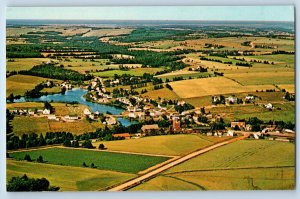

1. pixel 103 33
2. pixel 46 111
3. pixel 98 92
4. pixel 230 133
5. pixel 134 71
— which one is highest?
pixel 103 33

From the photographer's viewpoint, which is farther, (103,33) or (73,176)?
(103,33)

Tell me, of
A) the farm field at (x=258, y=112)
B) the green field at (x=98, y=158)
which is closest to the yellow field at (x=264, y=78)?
the farm field at (x=258, y=112)

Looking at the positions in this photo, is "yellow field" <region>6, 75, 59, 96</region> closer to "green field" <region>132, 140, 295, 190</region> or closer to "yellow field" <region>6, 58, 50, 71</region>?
"yellow field" <region>6, 58, 50, 71</region>


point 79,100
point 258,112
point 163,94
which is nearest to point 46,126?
point 79,100

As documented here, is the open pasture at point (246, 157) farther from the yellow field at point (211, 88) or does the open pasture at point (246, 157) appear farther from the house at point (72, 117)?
the house at point (72, 117)

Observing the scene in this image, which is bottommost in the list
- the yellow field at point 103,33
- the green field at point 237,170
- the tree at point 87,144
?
the green field at point 237,170

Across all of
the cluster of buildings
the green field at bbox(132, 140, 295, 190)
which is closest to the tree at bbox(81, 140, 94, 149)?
the cluster of buildings

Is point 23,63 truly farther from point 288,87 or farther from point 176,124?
point 288,87
